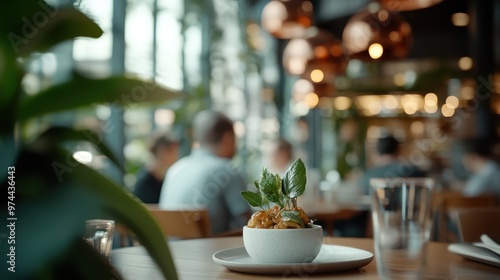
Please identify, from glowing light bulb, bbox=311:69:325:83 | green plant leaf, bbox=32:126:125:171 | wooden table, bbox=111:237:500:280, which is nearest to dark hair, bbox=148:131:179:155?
glowing light bulb, bbox=311:69:325:83

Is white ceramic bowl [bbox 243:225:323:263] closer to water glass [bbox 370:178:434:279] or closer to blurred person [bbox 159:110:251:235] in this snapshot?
water glass [bbox 370:178:434:279]

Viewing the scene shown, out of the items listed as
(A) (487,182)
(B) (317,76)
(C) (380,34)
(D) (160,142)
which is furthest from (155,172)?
(A) (487,182)

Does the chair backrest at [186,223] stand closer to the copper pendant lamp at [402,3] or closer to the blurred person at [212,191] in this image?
→ the blurred person at [212,191]

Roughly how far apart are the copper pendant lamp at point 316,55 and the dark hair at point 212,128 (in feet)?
4.18

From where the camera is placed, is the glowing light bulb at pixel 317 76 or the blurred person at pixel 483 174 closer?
the glowing light bulb at pixel 317 76

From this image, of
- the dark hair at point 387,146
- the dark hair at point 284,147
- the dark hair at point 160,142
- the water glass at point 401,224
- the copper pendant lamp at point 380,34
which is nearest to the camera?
the water glass at point 401,224

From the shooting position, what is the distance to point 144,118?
5.91m

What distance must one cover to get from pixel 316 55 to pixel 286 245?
13.2 feet

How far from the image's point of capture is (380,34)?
4.44 metres

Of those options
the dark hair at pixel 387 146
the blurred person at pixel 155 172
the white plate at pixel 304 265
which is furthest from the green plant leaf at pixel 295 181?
the dark hair at pixel 387 146

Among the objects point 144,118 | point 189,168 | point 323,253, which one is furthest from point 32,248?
point 144,118

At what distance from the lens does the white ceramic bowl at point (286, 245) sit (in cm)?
133

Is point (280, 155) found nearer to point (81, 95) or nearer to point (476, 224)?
point (476, 224)

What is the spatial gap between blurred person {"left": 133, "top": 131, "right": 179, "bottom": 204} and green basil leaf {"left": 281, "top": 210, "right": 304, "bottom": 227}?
3678 millimetres
